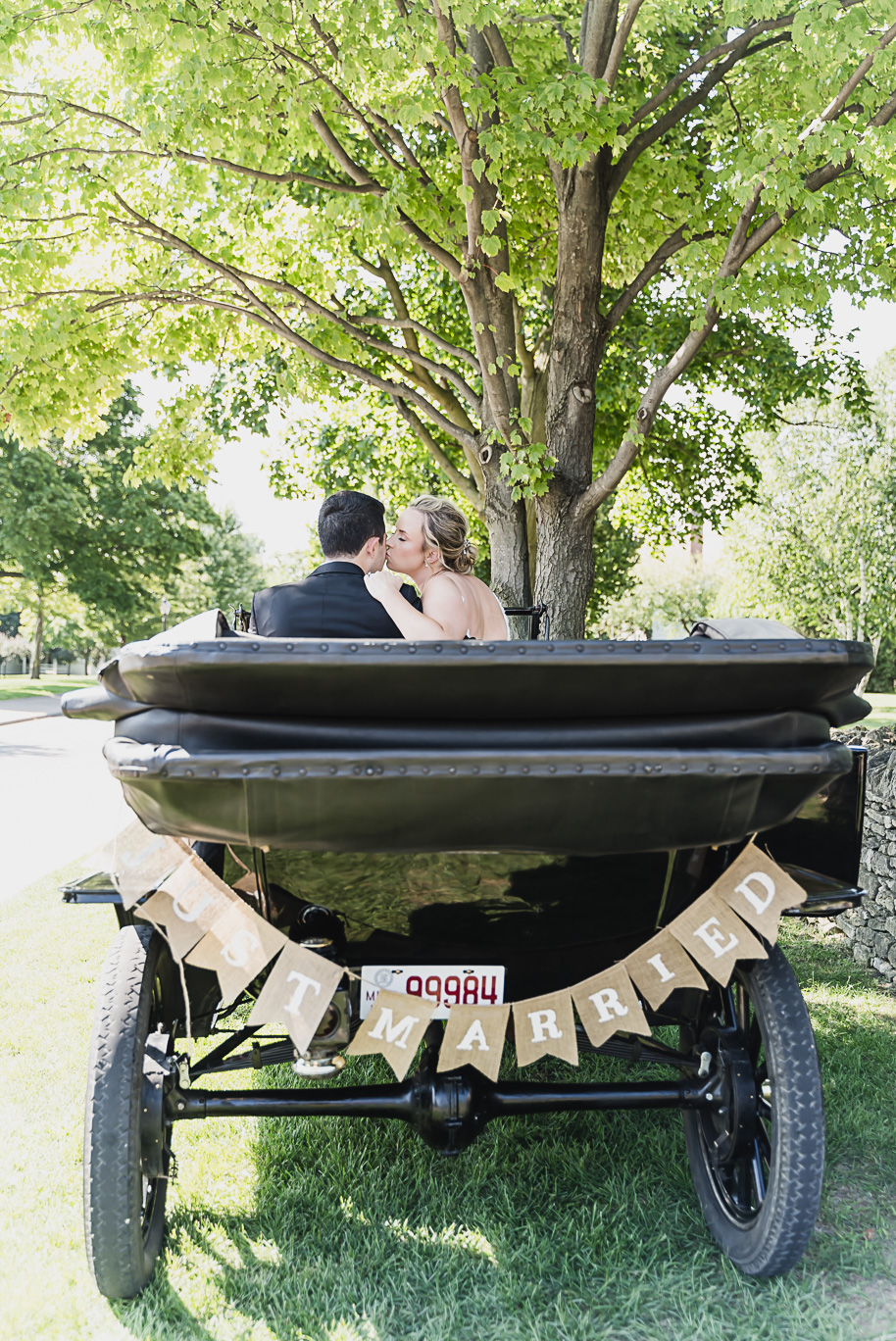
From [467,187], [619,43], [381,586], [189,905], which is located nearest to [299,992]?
[189,905]

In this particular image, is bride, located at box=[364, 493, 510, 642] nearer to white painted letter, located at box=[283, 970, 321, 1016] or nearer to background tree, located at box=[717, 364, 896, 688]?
white painted letter, located at box=[283, 970, 321, 1016]

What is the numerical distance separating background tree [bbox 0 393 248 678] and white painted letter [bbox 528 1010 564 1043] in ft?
88.4

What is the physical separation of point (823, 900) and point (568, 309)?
557 cm

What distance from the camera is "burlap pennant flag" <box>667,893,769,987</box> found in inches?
92.8

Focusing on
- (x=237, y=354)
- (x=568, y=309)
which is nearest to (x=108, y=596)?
(x=237, y=354)

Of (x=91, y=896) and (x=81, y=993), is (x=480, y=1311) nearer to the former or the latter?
(x=91, y=896)

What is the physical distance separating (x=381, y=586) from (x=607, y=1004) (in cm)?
156

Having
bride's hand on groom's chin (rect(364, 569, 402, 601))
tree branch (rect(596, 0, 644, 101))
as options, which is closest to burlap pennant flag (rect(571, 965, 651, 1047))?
bride's hand on groom's chin (rect(364, 569, 402, 601))

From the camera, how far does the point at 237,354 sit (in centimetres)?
1061

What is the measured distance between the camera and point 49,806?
396 inches

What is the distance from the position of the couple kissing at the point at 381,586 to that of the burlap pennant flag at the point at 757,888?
932 millimetres

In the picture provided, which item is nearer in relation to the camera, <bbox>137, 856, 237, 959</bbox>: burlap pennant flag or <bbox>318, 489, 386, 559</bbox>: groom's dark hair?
<bbox>137, 856, 237, 959</bbox>: burlap pennant flag

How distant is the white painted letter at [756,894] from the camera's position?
7.86ft

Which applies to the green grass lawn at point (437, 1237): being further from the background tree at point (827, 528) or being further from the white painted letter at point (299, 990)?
the background tree at point (827, 528)
